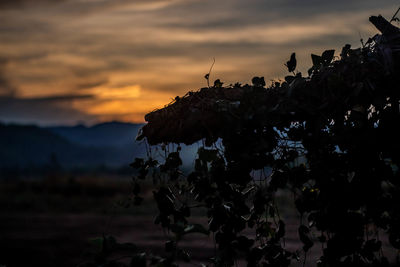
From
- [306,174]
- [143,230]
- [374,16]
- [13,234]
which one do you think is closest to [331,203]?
[306,174]

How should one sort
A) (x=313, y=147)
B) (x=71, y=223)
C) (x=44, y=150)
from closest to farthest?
(x=313, y=147) < (x=71, y=223) < (x=44, y=150)

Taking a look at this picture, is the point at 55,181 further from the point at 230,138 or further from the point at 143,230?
the point at 230,138

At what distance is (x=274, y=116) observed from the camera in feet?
6.14

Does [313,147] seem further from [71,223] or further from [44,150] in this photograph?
[44,150]

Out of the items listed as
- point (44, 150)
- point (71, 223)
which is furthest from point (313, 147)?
point (44, 150)

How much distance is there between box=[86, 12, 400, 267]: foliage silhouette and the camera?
184cm

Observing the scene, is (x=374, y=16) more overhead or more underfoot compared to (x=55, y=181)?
more overhead

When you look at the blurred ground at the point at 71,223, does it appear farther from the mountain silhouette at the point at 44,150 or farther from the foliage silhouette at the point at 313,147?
the mountain silhouette at the point at 44,150

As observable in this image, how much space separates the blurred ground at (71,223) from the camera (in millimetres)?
9031

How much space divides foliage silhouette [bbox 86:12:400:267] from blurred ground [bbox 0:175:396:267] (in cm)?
59

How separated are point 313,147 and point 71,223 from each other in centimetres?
1294

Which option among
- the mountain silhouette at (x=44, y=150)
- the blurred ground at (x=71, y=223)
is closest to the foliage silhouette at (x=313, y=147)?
the blurred ground at (x=71, y=223)

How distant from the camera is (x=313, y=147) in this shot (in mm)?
1892

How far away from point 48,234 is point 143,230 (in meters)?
2.33
